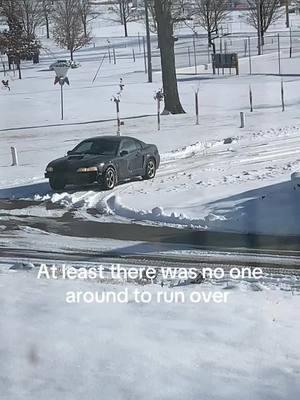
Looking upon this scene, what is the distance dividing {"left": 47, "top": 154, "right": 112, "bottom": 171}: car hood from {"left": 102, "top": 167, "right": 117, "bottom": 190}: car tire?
0.99 ft

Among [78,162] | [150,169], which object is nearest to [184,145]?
[150,169]

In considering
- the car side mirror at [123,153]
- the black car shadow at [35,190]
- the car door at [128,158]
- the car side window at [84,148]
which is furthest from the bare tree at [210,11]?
the black car shadow at [35,190]

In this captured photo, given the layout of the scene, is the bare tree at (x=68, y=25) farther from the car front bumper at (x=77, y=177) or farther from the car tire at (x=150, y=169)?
the car front bumper at (x=77, y=177)

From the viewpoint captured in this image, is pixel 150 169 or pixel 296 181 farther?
pixel 150 169

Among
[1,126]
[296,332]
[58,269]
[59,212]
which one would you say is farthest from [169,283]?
[1,126]

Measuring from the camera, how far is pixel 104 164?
20484 millimetres

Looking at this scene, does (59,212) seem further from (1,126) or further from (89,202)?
(1,126)

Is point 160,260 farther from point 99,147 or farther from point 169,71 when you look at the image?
point 169,71

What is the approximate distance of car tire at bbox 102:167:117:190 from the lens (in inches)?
804

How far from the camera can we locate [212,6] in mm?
87688

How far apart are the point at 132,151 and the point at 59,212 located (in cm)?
481

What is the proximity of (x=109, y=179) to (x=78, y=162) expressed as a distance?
0.92 metres

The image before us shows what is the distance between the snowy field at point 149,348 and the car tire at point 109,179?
12061mm

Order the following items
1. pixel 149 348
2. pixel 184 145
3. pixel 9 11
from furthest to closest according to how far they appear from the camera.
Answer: pixel 184 145, pixel 9 11, pixel 149 348
